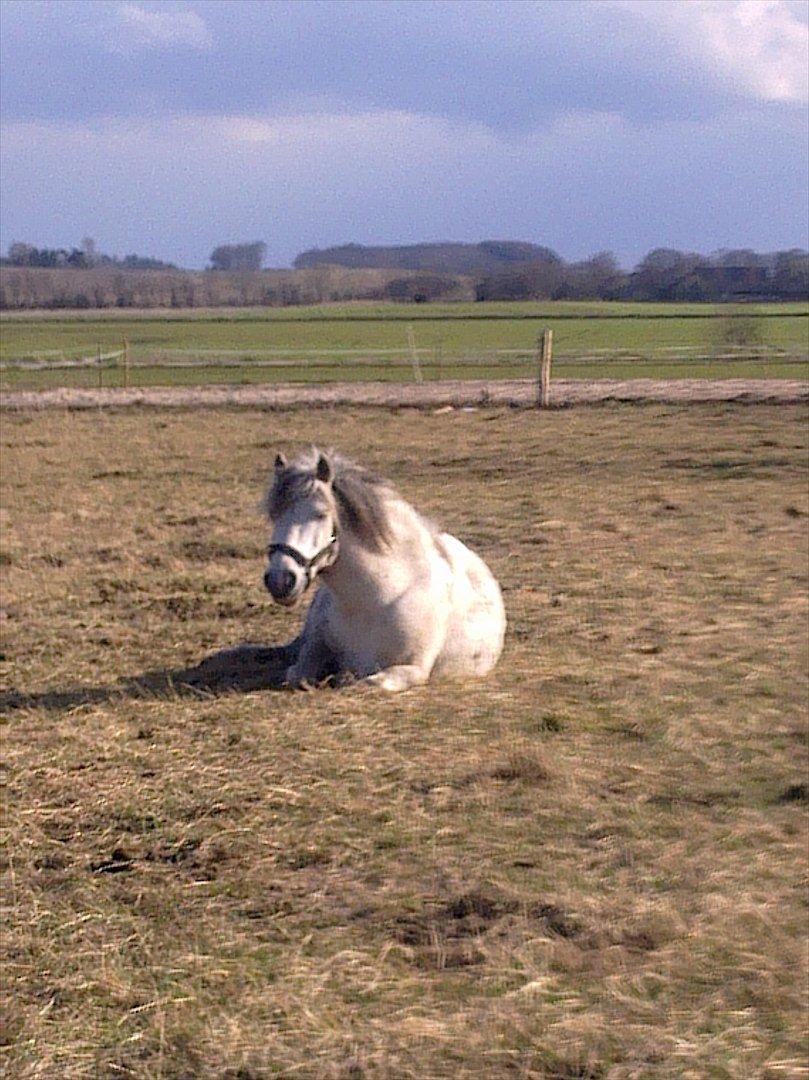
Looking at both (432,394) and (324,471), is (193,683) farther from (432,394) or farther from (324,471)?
(432,394)

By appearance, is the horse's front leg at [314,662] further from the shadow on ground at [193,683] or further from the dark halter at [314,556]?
the dark halter at [314,556]

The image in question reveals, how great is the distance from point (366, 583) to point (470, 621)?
0.65 meters

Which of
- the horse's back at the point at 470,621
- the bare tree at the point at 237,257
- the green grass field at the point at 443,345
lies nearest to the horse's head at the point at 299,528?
the horse's back at the point at 470,621

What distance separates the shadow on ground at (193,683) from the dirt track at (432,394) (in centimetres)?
1532

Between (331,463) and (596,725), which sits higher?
(331,463)

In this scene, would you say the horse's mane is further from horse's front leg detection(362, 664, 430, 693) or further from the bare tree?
the bare tree

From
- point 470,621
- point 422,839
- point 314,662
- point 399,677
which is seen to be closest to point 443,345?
point 470,621

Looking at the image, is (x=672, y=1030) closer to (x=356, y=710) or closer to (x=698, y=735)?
(x=698, y=735)

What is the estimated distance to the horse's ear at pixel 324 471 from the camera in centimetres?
596

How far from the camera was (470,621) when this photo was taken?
6.48 meters

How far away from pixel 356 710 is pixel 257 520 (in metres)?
5.96

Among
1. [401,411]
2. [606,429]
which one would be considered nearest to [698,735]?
[606,429]

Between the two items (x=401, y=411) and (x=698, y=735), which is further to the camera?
(x=401, y=411)

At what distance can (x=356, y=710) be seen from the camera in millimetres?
5789
